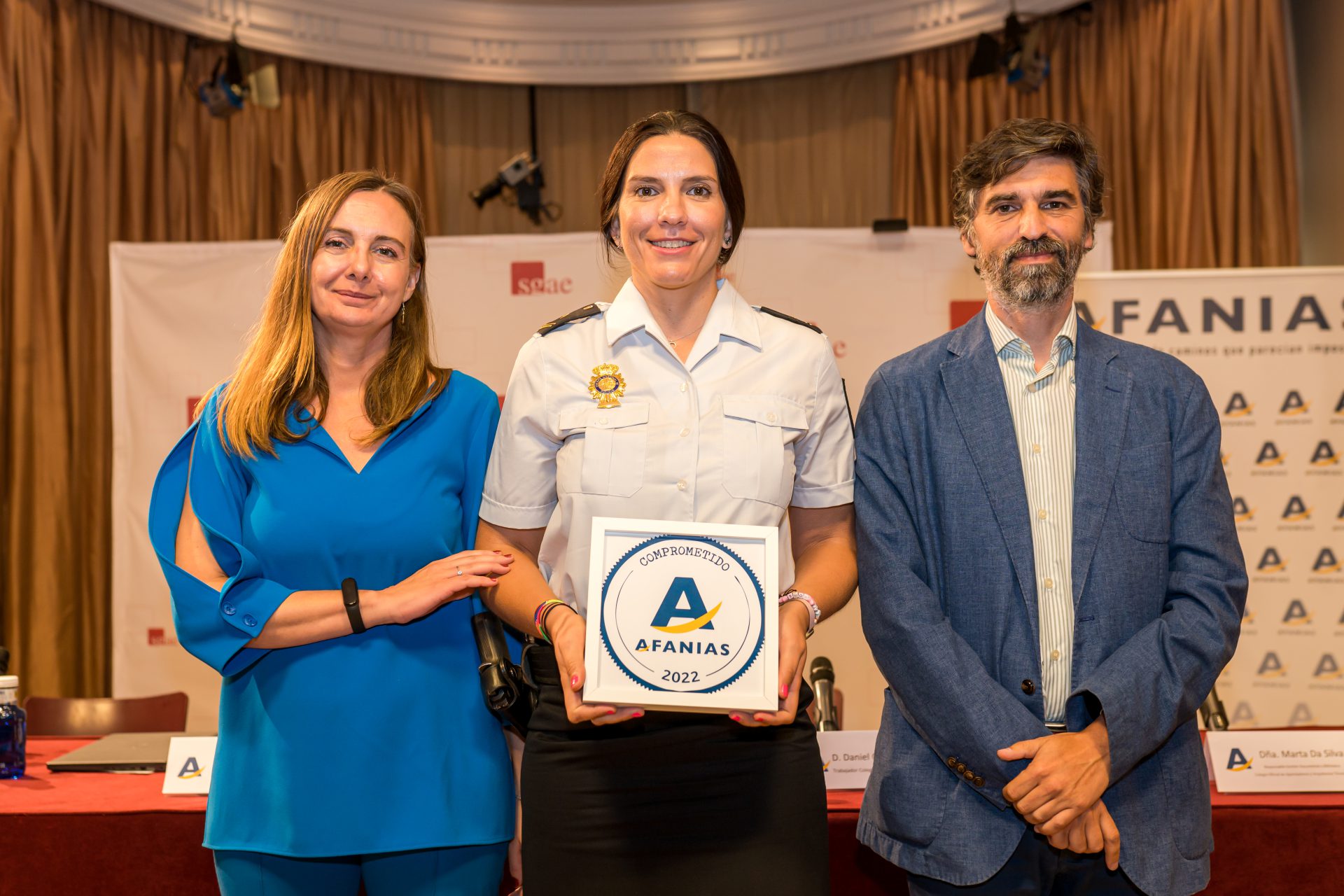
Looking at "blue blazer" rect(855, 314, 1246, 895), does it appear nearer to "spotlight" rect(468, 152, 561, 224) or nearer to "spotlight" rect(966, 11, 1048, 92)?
"spotlight" rect(966, 11, 1048, 92)

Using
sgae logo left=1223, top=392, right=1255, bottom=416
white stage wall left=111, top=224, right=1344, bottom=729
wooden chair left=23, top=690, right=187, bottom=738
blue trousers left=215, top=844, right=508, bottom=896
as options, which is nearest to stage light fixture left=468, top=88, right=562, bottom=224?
white stage wall left=111, top=224, right=1344, bottom=729

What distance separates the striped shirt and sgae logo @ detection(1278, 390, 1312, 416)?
285cm

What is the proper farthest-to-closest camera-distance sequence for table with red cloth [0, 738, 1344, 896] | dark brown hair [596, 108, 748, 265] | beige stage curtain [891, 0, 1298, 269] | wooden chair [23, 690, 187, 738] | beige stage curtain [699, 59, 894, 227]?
1. beige stage curtain [699, 59, 894, 227]
2. beige stage curtain [891, 0, 1298, 269]
3. wooden chair [23, 690, 187, 738]
4. table with red cloth [0, 738, 1344, 896]
5. dark brown hair [596, 108, 748, 265]

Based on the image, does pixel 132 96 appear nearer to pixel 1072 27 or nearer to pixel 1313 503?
pixel 1072 27

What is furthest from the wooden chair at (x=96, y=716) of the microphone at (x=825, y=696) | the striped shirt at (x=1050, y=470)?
the striped shirt at (x=1050, y=470)

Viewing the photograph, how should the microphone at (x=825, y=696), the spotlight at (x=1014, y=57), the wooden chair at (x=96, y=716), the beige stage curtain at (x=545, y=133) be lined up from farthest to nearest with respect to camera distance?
the beige stage curtain at (x=545, y=133) < the spotlight at (x=1014, y=57) < the wooden chair at (x=96, y=716) < the microphone at (x=825, y=696)

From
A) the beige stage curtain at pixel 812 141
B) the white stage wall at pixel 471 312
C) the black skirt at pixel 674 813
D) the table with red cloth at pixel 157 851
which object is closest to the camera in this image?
the black skirt at pixel 674 813

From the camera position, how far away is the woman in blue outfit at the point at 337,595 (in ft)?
6.08

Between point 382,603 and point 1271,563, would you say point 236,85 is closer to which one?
point 382,603

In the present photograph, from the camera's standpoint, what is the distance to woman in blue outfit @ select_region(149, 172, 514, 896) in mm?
1853

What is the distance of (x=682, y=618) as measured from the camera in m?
1.61

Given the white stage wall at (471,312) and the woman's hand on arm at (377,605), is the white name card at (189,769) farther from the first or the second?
the white stage wall at (471,312)

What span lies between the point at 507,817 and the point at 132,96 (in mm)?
5325

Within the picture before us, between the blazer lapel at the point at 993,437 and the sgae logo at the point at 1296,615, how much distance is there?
312cm
